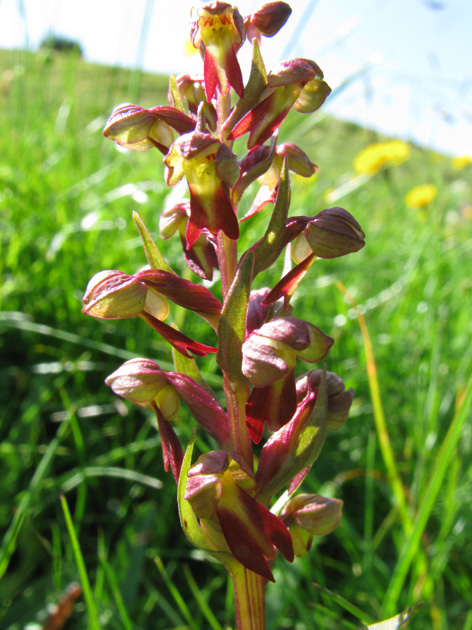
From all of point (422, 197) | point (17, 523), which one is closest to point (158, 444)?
point (17, 523)

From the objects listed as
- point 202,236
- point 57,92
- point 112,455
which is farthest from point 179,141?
point 57,92

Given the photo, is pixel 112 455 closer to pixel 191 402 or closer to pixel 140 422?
pixel 140 422

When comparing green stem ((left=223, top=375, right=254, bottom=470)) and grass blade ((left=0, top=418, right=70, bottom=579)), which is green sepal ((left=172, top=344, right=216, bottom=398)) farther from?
grass blade ((left=0, top=418, right=70, bottom=579))

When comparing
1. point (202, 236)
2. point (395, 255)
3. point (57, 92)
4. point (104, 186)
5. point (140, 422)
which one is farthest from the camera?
point (57, 92)

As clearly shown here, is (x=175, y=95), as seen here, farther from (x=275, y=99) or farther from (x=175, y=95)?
(x=275, y=99)

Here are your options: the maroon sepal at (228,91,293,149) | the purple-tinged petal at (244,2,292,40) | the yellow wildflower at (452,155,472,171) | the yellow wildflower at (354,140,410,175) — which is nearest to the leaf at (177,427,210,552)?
the maroon sepal at (228,91,293,149)

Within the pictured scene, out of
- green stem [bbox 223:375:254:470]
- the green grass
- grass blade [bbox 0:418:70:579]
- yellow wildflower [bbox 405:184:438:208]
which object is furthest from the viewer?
yellow wildflower [bbox 405:184:438:208]

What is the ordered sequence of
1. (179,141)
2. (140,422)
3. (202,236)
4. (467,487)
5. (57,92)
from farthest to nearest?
(57,92) < (140,422) < (467,487) < (202,236) < (179,141)

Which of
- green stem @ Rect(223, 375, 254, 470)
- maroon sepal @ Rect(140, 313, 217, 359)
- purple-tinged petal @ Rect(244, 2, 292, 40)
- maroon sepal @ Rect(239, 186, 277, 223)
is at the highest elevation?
purple-tinged petal @ Rect(244, 2, 292, 40)
